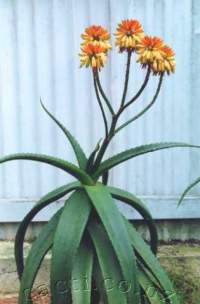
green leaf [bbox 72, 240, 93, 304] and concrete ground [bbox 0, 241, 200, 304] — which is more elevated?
green leaf [bbox 72, 240, 93, 304]

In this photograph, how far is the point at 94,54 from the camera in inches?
85.0

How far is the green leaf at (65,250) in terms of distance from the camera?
7.19 feet

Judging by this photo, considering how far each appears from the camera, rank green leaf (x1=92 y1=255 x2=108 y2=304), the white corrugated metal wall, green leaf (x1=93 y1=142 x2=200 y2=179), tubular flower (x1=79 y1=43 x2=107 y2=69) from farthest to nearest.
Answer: the white corrugated metal wall, green leaf (x1=93 y1=142 x2=200 y2=179), green leaf (x1=92 y1=255 x2=108 y2=304), tubular flower (x1=79 y1=43 x2=107 y2=69)

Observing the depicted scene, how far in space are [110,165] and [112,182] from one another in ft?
3.23

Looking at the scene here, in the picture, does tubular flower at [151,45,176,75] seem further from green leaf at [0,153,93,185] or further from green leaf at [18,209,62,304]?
green leaf at [18,209,62,304]

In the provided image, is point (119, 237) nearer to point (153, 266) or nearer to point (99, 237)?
point (99, 237)

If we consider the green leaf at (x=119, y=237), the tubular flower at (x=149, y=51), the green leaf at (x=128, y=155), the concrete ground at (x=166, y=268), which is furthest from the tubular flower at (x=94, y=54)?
the concrete ground at (x=166, y=268)

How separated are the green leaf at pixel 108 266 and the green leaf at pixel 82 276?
0.05 meters

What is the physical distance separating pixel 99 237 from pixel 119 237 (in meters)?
0.14

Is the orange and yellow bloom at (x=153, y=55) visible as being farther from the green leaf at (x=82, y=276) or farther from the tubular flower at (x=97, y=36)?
the green leaf at (x=82, y=276)

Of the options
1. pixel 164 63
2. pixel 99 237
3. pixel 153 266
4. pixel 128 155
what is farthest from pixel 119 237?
pixel 164 63

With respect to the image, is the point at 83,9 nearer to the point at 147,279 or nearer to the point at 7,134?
the point at 7,134

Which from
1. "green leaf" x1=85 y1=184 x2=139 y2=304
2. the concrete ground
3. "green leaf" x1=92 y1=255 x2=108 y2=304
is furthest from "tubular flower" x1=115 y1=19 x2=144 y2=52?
the concrete ground

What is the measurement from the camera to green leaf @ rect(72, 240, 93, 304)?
2232 mm
